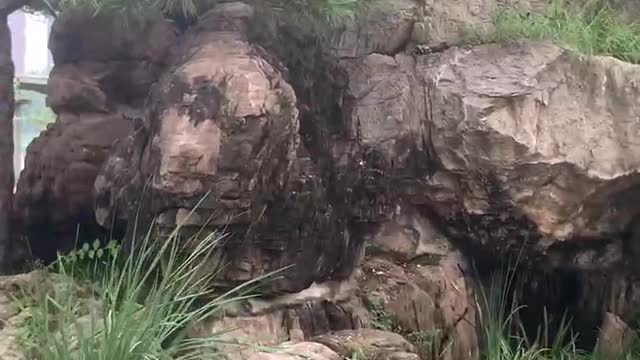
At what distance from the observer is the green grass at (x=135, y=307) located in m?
2.35

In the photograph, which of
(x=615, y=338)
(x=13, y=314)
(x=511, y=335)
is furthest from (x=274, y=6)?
(x=615, y=338)

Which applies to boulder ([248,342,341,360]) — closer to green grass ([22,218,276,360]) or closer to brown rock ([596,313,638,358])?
green grass ([22,218,276,360])

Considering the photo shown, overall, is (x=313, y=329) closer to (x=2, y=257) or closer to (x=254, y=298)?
(x=254, y=298)

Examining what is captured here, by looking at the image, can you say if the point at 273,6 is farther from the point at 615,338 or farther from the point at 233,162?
the point at 615,338

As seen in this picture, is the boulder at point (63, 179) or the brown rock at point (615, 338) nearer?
the brown rock at point (615, 338)

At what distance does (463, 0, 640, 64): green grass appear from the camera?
11.8 ft

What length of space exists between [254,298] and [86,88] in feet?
4.61

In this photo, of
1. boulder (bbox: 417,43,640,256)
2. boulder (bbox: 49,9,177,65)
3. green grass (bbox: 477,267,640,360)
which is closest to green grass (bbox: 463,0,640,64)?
boulder (bbox: 417,43,640,256)

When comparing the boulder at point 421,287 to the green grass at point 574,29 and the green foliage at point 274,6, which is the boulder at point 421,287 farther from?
the green foliage at point 274,6

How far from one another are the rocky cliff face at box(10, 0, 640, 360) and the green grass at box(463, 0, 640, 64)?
0.26 ft

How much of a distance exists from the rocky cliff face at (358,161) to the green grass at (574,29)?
0.26 feet

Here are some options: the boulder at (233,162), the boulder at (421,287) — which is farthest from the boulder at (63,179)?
the boulder at (421,287)

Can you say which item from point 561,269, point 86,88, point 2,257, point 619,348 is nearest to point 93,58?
point 86,88

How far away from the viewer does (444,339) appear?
3.49m
